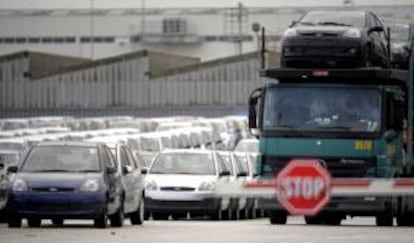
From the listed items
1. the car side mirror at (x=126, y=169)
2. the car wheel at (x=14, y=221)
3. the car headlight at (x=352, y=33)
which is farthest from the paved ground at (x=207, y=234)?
the car headlight at (x=352, y=33)

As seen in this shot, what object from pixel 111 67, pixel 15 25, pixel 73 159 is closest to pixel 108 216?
pixel 73 159

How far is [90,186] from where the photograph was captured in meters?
24.9

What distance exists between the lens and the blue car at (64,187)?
2461 cm

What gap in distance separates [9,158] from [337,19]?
881 cm

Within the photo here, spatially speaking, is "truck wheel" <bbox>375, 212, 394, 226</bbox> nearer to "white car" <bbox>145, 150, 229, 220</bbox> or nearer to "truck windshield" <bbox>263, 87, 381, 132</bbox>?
"truck windshield" <bbox>263, 87, 381, 132</bbox>

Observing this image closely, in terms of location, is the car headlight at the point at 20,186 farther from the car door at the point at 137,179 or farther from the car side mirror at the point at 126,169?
the car door at the point at 137,179

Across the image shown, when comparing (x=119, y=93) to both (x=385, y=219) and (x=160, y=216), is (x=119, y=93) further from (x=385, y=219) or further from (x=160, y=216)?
(x=385, y=219)

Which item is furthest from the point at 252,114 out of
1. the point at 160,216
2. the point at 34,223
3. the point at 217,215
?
the point at 160,216

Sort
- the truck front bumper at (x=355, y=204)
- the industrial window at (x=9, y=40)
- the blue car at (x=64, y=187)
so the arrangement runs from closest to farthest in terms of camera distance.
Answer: the blue car at (x=64, y=187), the truck front bumper at (x=355, y=204), the industrial window at (x=9, y=40)

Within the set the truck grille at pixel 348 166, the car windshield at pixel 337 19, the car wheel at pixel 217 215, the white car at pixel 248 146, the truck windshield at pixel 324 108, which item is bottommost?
the white car at pixel 248 146

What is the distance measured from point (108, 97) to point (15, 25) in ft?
29.1

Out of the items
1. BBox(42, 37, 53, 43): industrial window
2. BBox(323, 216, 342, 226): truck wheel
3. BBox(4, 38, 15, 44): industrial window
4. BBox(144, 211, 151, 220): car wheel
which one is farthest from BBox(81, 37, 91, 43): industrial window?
BBox(323, 216, 342, 226): truck wheel

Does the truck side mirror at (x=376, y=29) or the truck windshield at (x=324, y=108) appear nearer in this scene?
the truck windshield at (x=324, y=108)

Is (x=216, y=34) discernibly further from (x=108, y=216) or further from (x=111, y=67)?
(x=108, y=216)
